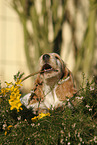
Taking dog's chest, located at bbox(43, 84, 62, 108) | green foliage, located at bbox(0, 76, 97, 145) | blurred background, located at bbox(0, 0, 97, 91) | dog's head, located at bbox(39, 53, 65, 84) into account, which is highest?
blurred background, located at bbox(0, 0, 97, 91)

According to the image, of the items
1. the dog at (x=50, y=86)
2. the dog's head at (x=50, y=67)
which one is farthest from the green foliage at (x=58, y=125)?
the dog's head at (x=50, y=67)

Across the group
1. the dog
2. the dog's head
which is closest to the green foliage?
the dog

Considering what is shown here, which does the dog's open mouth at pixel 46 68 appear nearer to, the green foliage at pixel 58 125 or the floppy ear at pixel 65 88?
the floppy ear at pixel 65 88

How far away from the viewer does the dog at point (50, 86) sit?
2146 millimetres

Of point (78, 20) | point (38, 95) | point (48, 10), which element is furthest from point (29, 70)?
point (38, 95)

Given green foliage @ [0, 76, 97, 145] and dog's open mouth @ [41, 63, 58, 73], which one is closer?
green foliage @ [0, 76, 97, 145]

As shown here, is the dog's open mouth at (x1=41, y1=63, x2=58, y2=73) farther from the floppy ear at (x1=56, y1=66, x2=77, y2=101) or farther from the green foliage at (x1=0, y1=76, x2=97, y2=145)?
the green foliage at (x1=0, y1=76, x2=97, y2=145)

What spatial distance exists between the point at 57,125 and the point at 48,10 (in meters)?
4.64

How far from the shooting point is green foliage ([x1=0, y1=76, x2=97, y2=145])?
1.57 m

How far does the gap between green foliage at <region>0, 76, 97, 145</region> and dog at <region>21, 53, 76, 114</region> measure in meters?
0.15

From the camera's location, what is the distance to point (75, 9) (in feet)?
20.8

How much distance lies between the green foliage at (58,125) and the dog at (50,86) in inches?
5.8

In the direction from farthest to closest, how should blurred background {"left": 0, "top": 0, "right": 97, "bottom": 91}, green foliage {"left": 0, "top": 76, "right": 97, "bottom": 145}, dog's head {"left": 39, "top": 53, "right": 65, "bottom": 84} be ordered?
blurred background {"left": 0, "top": 0, "right": 97, "bottom": 91}
dog's head {"left": 39, "top": 53, "right": 65, "bottom": 84}
green foliage {"left": 0, "top": 76, "right": 97, "bottom": 145}

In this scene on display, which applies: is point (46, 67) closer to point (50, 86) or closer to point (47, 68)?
point (47, 68)
